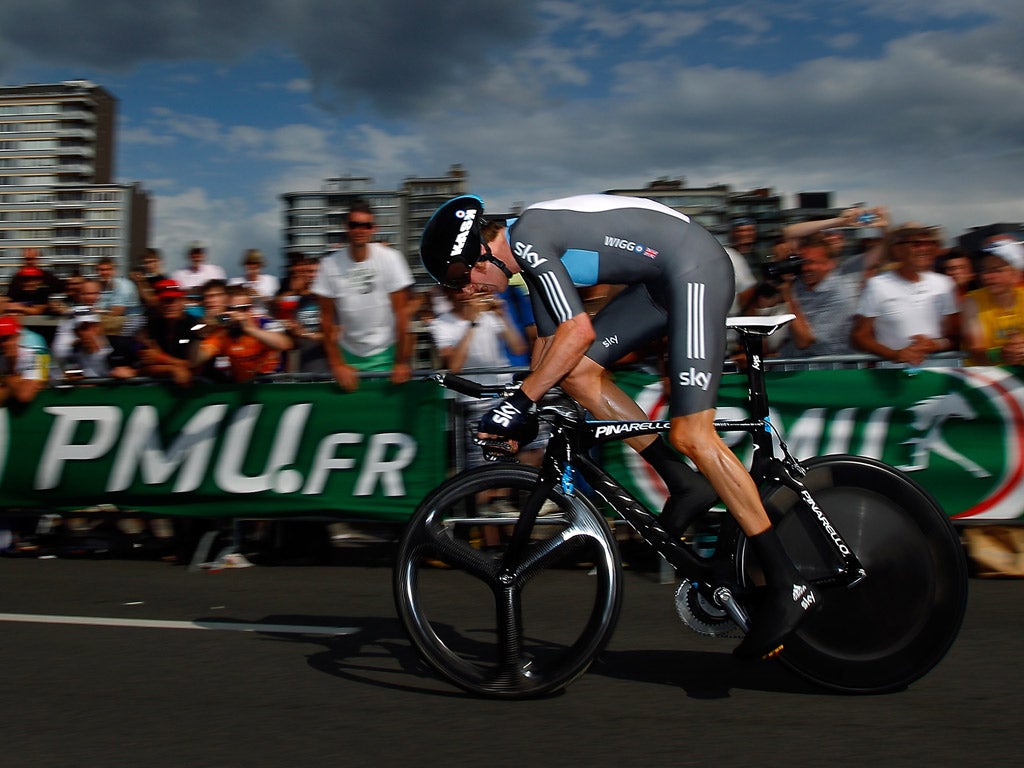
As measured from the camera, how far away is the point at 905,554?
377 cm

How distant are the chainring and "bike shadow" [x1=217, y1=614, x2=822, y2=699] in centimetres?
24

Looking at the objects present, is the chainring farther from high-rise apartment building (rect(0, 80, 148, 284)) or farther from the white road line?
high-rise apartment building (rect(0, 80, 148, 284))

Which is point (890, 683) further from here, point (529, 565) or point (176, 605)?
point (176, 605)

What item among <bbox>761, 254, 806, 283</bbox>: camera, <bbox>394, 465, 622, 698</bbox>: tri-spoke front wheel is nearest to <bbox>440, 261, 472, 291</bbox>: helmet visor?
<bbox>394, 465, 622, 698</bbox>: tri-spoke front wheel

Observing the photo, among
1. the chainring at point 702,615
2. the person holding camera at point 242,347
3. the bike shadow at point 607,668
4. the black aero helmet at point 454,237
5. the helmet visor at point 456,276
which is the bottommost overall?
the bike shadow at point 607,668

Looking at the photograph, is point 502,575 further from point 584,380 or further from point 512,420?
point 584,380

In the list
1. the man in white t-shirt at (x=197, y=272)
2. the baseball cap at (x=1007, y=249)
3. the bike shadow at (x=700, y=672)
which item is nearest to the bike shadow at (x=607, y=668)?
the bike shadow at (x=700, y=672)

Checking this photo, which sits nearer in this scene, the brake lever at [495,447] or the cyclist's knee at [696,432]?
the brake lever at [495,447]

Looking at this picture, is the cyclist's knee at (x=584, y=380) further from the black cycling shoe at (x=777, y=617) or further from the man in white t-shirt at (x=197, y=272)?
the man in white t-shirt at (x=197, y=272)

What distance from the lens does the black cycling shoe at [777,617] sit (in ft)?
11.8

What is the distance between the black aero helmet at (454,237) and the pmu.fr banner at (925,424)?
2779 mm

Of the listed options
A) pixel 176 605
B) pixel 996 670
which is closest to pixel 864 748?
pixel 996 670

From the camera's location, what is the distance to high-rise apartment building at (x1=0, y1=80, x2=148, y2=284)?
461ft

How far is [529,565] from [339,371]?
3.86 metres
